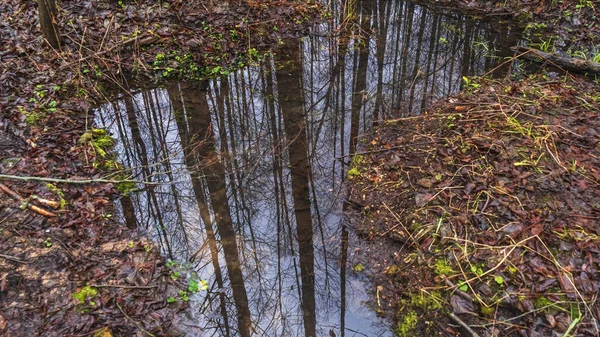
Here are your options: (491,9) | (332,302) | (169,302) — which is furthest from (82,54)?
(491,9)

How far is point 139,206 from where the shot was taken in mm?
4230

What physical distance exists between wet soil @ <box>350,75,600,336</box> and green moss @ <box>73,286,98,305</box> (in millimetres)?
2476

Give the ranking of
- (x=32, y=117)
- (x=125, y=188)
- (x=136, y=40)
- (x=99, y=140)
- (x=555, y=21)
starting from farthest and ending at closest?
(x=555, y=21) → (x=136, y=40) → (x=99, y=140) → (x=32, y=117) → (x=125, y=188)

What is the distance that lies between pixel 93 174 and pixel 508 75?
6.40 metres

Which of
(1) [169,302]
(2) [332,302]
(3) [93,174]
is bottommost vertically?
(2) [332,302]

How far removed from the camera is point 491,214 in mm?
3545

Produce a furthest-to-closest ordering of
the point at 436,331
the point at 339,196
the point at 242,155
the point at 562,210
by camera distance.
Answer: the point at 242,155 < the point at 339,196 < the point at 562,210 < the point at 436,331

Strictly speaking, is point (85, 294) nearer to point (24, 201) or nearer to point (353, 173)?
point (24, 201)

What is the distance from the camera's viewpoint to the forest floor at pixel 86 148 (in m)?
2.96

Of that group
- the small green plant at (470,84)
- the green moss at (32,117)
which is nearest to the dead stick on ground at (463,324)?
the small green plant at (470,84)

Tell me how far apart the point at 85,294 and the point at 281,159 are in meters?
2.80

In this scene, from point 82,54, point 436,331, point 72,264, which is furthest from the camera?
point 82,54

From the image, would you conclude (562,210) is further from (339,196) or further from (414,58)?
(414,58)

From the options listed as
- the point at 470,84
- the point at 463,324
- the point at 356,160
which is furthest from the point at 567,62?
the point at 463,324
